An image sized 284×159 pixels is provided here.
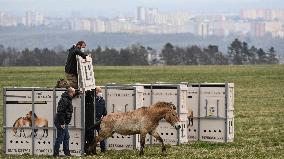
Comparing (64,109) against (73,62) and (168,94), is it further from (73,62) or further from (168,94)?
(168,94)

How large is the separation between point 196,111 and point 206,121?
1.34 ft

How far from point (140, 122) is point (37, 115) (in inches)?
101

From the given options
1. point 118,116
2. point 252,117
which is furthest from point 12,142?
point 252,117

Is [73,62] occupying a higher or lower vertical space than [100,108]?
higher

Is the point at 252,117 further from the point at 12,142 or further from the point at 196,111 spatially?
the point at 12,142

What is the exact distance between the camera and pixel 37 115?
22.9 metres

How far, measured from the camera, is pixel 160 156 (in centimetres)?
2225

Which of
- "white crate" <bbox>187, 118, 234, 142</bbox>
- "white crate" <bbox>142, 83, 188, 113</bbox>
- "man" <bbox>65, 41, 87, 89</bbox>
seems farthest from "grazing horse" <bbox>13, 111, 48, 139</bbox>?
"white crate" <bbox>187, 118, 234, 142</bbox>

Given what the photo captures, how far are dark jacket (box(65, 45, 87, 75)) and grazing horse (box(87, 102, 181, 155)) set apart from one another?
1427 mm

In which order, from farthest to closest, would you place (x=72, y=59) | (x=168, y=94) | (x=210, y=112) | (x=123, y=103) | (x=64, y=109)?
(x=210, y=112)
(x=168, y=94)
(x=123, y=103)
(x=72, y=59)
(x=64, y=109)

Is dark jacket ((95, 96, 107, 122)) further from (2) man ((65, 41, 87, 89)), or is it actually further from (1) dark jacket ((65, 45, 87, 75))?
(1) dark jacket ((65, 45, 87, 75))

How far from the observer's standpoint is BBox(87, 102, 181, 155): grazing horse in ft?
74.1

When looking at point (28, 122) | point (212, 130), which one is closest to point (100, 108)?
point (28, 122)

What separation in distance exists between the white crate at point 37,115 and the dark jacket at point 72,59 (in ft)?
1.84
